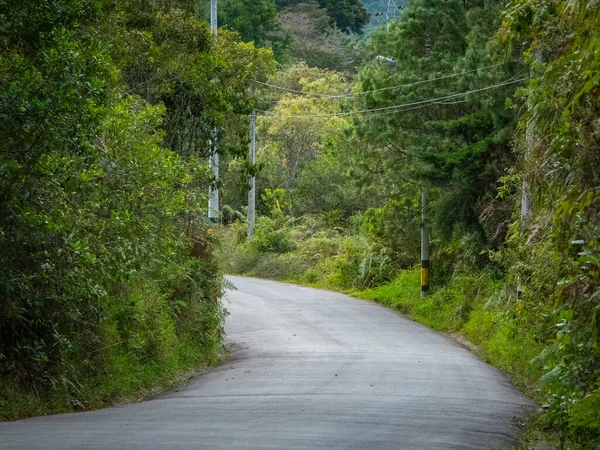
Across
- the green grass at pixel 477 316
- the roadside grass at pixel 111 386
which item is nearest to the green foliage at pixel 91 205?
the roadside grass at pixel 111 386

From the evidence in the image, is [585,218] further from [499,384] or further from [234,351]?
[234,351]

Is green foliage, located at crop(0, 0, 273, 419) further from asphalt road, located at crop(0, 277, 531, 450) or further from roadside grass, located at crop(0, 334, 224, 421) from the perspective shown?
asphalt road, located at crop(0, 277, 531, 450)

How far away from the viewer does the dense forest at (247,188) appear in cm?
1046

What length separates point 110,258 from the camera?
14797 mm

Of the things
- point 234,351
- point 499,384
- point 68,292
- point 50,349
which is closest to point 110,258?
point 68,292

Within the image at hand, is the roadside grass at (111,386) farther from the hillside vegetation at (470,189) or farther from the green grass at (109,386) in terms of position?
the hillside vegetation at (470,189)

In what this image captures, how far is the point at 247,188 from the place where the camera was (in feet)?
81.9

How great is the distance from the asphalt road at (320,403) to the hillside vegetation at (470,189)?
1.08 meters

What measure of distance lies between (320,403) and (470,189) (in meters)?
13.9

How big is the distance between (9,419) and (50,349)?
1753 mm

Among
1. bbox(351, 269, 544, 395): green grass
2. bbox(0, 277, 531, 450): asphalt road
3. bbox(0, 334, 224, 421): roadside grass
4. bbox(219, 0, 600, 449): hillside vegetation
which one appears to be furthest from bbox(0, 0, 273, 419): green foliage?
bbox(351, 269, 544, 395): green grass

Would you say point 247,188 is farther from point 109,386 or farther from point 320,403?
point 320,403

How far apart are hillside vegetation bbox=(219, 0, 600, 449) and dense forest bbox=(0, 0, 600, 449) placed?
0.06 meters

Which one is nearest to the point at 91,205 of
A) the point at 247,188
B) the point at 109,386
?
the point at 109,386
